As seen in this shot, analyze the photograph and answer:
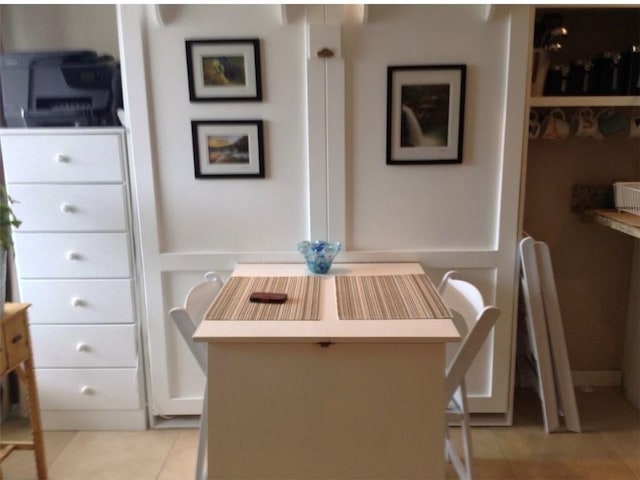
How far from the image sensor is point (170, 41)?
208cm

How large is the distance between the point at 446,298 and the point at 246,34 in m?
1.28

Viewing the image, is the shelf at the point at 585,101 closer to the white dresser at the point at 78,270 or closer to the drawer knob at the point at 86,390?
the white dresser at the point at 78,270

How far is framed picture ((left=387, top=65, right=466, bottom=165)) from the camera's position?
209 cm

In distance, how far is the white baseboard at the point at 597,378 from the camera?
108 inches

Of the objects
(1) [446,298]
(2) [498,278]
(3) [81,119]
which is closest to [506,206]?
(2) [498,278]

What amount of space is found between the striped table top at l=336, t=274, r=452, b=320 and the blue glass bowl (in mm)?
78

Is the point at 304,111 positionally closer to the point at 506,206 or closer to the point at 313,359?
the point at 506,206

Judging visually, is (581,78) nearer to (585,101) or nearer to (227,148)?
(585,101)

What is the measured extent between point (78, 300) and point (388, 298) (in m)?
1.33

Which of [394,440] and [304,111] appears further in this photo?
[304,111]

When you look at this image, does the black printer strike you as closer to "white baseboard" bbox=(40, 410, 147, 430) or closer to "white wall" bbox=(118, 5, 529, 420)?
"white wall" bbox=(118, 5, 529, 420)

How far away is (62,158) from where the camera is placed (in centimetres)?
216

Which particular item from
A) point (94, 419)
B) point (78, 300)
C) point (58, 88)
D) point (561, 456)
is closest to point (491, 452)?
point (561, 456)

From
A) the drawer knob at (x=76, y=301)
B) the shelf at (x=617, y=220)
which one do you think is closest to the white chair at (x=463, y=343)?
the shelf at (x=617, y=220)
